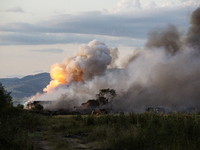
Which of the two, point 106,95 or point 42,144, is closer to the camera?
point 42,144

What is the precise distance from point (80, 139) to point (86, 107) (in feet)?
308

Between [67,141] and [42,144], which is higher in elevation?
[67,141]

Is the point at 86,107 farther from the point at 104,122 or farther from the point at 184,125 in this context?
the point at 184,125

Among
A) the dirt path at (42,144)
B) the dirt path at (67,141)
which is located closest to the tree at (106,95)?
the dirt path at (67,141)

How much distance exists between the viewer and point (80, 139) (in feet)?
80.2

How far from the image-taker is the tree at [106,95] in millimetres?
123400

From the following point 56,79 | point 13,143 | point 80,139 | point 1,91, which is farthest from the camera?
point 56,79

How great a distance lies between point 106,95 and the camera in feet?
416

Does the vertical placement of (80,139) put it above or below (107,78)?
below

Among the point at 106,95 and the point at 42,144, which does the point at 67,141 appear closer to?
the point at 42,144

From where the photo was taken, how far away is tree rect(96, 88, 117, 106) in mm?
123400

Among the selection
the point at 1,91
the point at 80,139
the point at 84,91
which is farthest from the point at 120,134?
the point at 84,91

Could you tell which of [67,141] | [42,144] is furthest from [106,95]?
[42,144]

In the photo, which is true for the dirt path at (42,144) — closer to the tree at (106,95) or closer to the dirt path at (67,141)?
the dirt path at (67,141)
